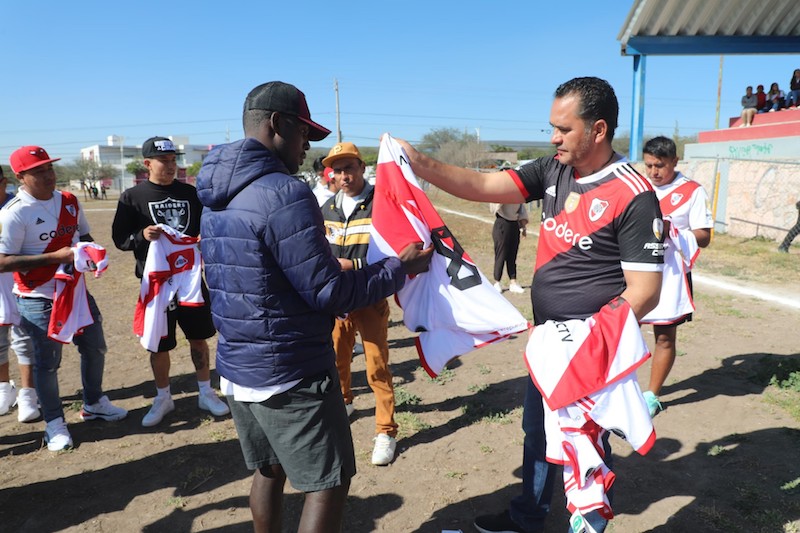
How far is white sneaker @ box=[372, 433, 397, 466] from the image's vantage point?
3744 mm

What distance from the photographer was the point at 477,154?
54.8 meters

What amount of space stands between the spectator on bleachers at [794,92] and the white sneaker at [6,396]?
22342mm

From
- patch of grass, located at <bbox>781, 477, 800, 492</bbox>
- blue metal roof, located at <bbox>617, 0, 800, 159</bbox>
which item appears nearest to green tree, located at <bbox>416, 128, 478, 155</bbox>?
blue metal roof, located at <bbox>617, 0, 800, 159</bbox>

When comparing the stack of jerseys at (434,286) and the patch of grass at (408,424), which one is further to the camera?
the patch of grass at (408,424)

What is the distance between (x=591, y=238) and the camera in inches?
90.5

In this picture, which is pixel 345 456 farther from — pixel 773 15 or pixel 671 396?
pixel 773 15

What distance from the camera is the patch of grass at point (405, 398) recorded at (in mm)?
4777

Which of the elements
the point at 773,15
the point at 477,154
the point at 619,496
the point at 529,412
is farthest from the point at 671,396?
the point at 477,154

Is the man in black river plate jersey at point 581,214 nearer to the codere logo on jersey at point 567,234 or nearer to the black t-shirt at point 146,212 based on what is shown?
the codere logo on jersey at point 567,234

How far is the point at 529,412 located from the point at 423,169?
1.39 metres

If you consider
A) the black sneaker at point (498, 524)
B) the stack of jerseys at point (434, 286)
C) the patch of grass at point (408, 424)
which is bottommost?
→ the patch of grass at point (408, 424)

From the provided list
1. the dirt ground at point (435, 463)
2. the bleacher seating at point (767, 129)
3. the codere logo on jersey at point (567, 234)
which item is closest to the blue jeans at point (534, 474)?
the dirt ground at point (435, 463)

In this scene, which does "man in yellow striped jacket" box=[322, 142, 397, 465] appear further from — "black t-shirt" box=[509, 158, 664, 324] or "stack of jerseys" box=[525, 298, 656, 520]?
"stack of jerseys" box=[525, 298, 656, 520]

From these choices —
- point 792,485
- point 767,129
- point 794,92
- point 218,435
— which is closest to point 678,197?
point 792,485
